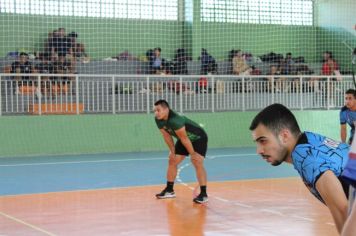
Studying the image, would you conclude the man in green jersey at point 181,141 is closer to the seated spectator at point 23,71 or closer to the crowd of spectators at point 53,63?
the crowd of spectators at point 53,63

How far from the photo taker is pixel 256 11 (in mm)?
22438

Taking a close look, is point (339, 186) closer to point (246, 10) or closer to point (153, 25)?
point (153, 25)

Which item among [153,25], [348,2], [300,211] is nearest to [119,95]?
[153,25]

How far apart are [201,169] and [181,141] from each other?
537 mm

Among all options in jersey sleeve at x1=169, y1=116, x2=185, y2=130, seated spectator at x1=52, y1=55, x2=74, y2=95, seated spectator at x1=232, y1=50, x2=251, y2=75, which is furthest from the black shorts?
seated spectator at x1=232, y1=50, x2=251, y2=75

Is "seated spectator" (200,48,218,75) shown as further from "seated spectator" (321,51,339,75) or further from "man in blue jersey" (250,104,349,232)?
"man in blue jersey" (250,104,349,232)

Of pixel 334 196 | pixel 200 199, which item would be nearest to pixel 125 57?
pixel 200 199

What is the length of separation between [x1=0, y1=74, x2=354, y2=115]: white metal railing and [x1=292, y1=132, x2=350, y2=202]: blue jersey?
44.2ft

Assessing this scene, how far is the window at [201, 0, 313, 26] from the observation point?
21792 millimetres

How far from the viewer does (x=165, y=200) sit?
912 centimetres

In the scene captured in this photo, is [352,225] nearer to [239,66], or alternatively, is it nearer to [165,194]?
[165,194]

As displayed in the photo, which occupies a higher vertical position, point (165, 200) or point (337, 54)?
point (337, 54)

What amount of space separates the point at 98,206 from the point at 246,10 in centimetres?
1531

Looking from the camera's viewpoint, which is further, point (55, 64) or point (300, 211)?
point (55, 64)
